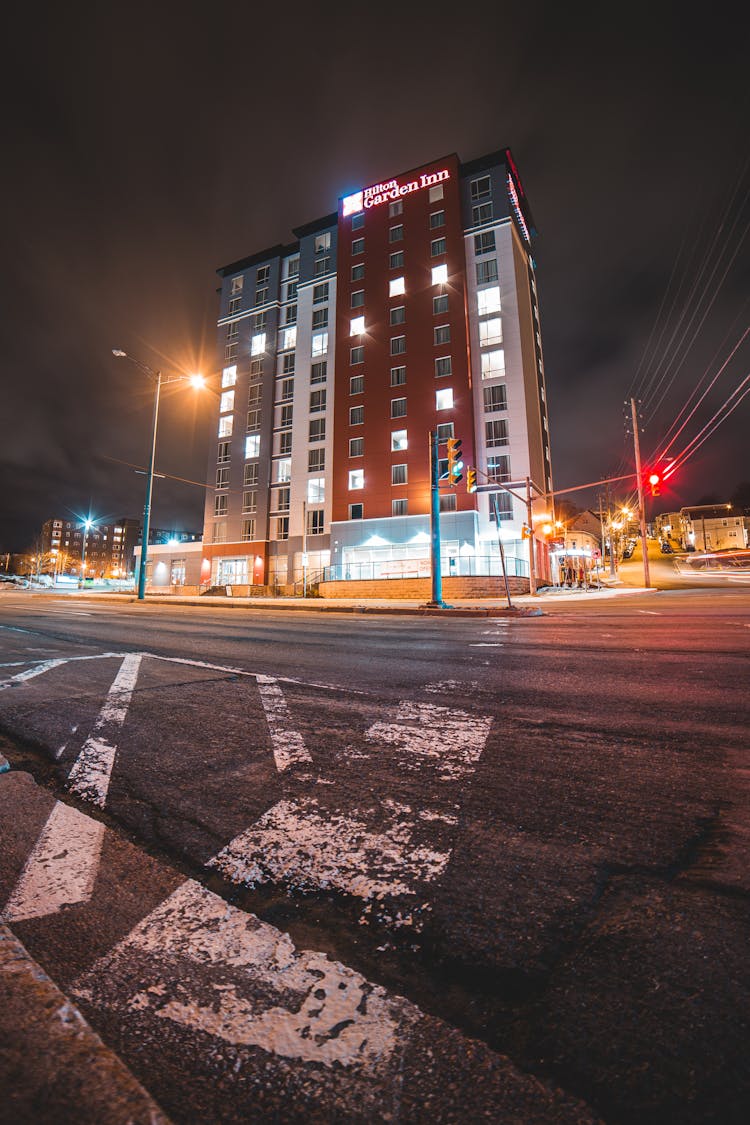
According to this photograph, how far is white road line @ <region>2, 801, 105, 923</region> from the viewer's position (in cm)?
138

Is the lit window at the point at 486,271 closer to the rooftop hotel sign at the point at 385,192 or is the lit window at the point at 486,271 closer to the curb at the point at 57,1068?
the rooftop hotel sign at the point at 385,192

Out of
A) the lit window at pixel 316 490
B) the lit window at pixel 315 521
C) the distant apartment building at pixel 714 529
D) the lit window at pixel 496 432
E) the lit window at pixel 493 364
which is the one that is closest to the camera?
the lit window at pixel 496 432

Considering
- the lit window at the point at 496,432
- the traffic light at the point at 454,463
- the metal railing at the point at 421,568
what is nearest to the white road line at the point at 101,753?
the traffic light at the point at 454,463

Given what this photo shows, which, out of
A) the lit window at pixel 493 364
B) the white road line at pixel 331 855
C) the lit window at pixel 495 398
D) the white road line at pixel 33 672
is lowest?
the white road line at pixel 331 855

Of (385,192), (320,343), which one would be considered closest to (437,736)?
(320,343)

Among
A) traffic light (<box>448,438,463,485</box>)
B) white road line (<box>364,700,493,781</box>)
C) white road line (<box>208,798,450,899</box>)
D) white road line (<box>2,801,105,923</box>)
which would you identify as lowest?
white road line (<box>208,798,450,899</box>)

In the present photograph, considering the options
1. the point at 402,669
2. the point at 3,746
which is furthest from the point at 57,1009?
the point at 402,669

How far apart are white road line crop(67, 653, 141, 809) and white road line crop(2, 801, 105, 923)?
8.7 inches

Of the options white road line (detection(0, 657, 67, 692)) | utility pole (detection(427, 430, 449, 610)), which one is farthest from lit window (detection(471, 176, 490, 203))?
white road line (detection(0, 657, 67, 692))

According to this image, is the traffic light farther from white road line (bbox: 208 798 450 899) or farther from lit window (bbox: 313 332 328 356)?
lit window (bbox: 313 332 328 356)

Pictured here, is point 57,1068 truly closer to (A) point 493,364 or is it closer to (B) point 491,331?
(A) point 493,364

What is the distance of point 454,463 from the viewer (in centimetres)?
1591

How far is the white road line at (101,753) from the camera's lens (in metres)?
2.27

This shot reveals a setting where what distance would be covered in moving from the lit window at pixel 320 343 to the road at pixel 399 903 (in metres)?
44.4
